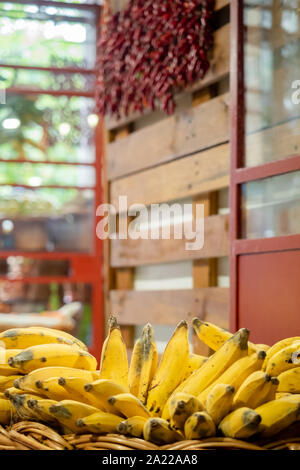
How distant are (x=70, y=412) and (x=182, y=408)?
203 millimetres

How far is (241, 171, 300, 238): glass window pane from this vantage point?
2.51 m

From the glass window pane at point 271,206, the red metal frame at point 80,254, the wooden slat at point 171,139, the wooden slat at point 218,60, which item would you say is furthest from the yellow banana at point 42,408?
the red metal frame at point 80,254

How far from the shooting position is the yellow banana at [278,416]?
1.09m

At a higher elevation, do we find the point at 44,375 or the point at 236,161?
the point at 236,161

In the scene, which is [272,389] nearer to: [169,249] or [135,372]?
[135,372]

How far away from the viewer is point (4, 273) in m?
4.75

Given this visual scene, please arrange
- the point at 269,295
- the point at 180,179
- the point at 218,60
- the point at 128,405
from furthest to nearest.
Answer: the point at 180,179 < the point at 218,60 < the point at 269,295 < the point at 128,405

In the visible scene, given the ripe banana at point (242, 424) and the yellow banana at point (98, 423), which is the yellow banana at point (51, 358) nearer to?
the yellow banana at point (98, 423)

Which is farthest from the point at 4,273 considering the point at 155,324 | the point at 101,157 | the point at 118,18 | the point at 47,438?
the point at 47,438

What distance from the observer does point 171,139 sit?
3.58m

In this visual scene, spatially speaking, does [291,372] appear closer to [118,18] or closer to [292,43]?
[292,43]

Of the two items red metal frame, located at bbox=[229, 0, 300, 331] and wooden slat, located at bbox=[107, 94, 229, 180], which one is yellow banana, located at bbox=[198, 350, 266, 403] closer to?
red metal frame, located at bbox=[229, 0, 300, 331]

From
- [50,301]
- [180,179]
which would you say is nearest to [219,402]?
[180,179]

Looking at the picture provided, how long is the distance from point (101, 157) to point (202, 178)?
1502 mm
